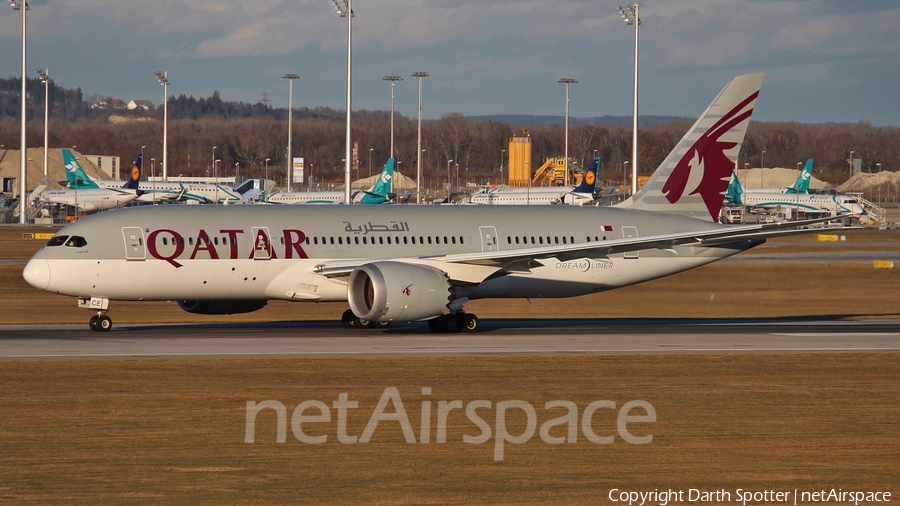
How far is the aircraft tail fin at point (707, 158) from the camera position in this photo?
37.3 metres

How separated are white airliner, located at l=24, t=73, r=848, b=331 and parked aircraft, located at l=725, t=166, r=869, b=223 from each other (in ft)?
280

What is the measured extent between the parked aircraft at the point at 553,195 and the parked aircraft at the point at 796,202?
15024 mm

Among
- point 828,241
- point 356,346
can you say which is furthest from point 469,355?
point 828,241

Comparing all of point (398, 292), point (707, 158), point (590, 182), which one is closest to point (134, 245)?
point (398, 292)

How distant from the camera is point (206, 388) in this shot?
2081cm

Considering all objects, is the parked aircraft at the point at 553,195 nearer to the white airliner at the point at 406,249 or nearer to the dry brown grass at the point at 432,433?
the white airliner at the point at 406,249

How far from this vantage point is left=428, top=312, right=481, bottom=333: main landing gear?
3244cm

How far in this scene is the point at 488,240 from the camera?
34625 millimetres

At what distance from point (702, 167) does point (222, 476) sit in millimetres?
26581

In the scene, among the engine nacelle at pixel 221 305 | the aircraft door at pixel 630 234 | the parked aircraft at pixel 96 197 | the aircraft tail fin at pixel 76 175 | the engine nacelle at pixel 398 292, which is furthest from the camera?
the aircraft tail fin at pixel 76 175

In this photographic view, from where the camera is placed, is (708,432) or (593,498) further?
(708,432)

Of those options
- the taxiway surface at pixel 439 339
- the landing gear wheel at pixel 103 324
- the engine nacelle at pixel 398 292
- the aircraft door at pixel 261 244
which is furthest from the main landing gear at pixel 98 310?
the engine nacelle at pixel 398 292

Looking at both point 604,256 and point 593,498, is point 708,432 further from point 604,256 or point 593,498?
point 604,256

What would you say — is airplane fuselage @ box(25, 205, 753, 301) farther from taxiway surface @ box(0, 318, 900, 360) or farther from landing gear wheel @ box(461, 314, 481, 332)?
taxiway surface @ box(0, 318, 900, 360)
